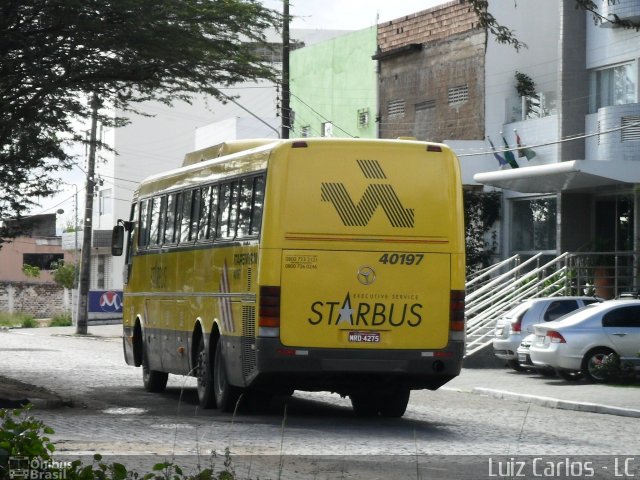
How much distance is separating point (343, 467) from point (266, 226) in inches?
200

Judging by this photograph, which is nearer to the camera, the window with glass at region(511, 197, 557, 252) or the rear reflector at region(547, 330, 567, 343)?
the rear reflector at region(547, 330, 567, 343)

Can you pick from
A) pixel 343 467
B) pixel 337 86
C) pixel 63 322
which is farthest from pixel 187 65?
pixel 63 322

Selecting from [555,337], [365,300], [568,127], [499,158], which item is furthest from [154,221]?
[499,158]

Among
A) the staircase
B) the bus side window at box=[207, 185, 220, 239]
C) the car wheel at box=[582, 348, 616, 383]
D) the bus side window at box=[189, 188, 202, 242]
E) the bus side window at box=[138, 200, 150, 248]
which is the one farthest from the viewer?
the staircase

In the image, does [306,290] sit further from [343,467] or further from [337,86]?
[337,86]

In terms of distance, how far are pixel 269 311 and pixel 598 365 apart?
1166 centimetres

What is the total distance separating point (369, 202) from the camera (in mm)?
17016

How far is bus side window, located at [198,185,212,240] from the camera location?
64.0 feet

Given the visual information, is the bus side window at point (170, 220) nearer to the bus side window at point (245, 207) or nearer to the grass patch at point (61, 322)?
the bus side window at point (245, 207)

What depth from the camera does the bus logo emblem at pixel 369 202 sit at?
16906 millimetres

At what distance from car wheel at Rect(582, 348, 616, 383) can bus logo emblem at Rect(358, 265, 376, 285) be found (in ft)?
35.3

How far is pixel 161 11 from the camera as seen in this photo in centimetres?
2005

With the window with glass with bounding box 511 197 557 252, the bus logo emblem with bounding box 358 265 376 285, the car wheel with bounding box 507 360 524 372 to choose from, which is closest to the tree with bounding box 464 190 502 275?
the window with glass with bounding box 511 197 557 252

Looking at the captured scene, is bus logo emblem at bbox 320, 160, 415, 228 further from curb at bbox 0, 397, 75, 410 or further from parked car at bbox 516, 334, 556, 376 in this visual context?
parked car at bbox 516, 334, 556, 376
